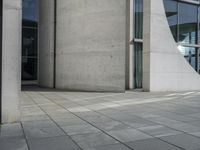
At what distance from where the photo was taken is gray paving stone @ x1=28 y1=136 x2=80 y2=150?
5.23 meters

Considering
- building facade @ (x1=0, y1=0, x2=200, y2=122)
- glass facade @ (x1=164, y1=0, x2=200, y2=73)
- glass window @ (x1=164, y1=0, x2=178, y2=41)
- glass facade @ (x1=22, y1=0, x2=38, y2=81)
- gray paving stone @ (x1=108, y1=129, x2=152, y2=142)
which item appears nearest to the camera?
gray paving stone @ (x1=108, y1=129, x2=152, y2=142)

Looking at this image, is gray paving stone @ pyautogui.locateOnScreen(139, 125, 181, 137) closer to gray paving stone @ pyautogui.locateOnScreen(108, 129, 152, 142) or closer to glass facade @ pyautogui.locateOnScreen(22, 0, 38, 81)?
gray paving stone @ pyautogui.locateOnScreen(108, 129, 152, 142)

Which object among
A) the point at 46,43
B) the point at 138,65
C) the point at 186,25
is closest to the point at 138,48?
the point at 138,65

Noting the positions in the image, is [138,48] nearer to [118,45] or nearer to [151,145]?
[118,45]

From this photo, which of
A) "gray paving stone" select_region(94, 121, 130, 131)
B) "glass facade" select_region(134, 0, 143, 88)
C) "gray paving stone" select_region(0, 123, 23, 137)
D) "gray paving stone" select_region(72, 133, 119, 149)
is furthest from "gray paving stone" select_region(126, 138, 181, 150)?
"glass facade" select_region(134, 0, 143, 88)

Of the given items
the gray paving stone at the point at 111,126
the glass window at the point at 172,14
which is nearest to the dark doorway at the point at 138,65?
the glass window at the point at 172,14

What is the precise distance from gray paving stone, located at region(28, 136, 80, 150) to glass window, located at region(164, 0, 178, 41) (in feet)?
50.7

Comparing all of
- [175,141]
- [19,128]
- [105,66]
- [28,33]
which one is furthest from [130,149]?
[28,33]

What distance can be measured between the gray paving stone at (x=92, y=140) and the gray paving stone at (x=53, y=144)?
16 cm

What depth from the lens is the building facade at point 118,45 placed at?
1664cm

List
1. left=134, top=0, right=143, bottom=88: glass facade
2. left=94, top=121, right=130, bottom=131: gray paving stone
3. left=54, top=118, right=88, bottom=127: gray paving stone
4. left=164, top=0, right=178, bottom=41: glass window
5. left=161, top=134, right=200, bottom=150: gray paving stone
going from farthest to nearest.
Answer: left=134, top=0, right=143, bottom=88: glass facade, left=164, top=0, right=178, bottom=41: glass window, left=54, top=118, right=88, bottom=127: gray paving stone, left=94, top=121, right=130, bottom=131: gray paving stone, left=161, top=134, right=200, bottom=150: gray paving stone

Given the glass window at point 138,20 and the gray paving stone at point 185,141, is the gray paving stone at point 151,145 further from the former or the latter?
the glass window at point 138,20

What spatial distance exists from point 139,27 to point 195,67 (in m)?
5.10

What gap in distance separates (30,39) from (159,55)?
12.2 meters
